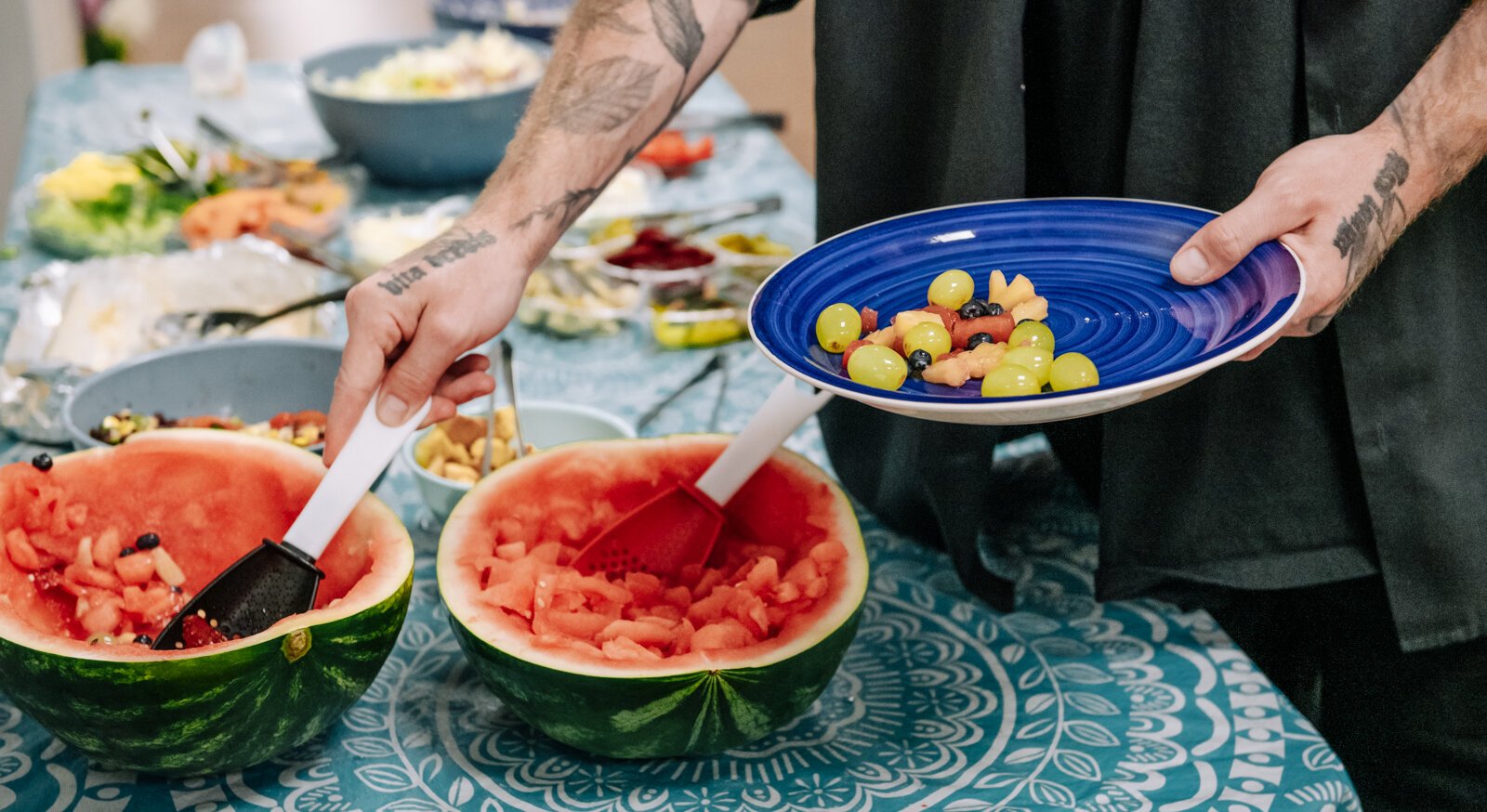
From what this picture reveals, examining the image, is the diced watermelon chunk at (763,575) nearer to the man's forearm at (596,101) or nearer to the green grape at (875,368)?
the green grape at (875,368)

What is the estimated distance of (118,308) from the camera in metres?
1.98

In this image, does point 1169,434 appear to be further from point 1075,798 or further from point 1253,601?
point 1075,798

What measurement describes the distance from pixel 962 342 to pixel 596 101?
0.51 metres

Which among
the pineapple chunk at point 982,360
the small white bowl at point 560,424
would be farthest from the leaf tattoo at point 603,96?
the pineapple chunk at point 982,360

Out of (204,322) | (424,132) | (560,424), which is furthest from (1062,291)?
(424,132)

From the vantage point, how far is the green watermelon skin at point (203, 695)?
1.00 meters

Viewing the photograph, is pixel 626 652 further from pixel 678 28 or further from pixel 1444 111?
pixel 1444 111

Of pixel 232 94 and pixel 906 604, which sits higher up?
pixel 232 94

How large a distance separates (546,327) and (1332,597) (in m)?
1.26

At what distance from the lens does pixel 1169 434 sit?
1395 mm

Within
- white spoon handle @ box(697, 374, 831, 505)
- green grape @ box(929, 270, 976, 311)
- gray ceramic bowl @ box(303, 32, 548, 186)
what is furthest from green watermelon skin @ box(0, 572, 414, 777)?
gray ceramic bowl @ box(303, 32, 548, 186)

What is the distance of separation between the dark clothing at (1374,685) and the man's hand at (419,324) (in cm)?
83

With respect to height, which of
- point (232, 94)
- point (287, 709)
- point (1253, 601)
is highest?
point (232, 94)

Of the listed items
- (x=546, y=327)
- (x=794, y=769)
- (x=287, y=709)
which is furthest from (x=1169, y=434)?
(x=546, y=327)
